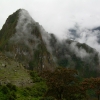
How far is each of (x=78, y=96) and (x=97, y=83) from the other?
3222 mm

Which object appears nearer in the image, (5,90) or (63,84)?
(63,84)

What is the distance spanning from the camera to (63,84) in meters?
27.0

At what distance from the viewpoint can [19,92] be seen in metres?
35.6

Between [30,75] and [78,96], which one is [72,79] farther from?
[30,75]

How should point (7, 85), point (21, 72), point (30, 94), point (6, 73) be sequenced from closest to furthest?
point (7, 85), point (30, 94), point (6, 73), point (21, 72)

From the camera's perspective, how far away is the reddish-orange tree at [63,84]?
89.2 ft

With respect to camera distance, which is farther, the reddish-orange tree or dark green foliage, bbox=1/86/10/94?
dark green foliage, bbox=1/86/10/94

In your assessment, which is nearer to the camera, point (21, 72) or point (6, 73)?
point (6, 73)

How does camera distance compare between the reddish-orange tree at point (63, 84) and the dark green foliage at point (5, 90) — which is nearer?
the reddish-orange tree at point (63, 84)

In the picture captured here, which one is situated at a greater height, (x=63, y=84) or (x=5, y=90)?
(x=63, y=84)

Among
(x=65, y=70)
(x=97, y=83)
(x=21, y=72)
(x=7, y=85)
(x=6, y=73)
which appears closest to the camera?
(x=65, y=70)

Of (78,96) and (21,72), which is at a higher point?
(21,72)

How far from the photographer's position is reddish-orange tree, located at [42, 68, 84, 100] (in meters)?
27.2

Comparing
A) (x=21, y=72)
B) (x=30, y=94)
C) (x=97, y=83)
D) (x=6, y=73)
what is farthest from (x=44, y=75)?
(x=21, y=72)
